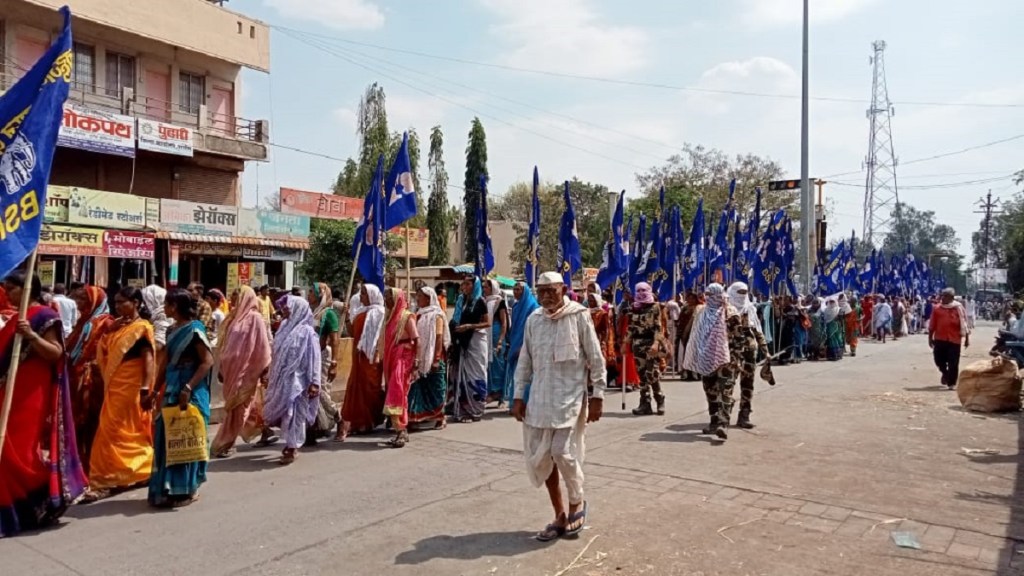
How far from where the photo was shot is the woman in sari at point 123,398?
589cm

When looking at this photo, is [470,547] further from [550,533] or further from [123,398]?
[123,398]

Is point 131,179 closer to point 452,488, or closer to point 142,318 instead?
point 142,318

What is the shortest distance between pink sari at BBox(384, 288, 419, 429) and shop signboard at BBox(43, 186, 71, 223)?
12.4 meters

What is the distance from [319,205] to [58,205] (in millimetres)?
A: 12748

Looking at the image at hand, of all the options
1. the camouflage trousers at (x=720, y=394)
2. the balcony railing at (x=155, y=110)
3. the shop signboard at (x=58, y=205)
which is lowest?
the camouflage trousers at (x=720, y=394)

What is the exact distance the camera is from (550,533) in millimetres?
4855

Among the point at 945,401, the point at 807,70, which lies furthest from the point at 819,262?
the point at 945,401

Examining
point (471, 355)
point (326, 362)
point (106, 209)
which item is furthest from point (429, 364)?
point (106, 209)

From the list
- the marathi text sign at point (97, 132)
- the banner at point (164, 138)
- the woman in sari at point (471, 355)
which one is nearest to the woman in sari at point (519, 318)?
the woman in sari at point (471, 355)

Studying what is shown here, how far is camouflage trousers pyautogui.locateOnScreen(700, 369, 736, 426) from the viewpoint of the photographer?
8.45 metres

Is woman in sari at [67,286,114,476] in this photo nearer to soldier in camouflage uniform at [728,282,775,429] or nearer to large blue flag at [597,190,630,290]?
soldier in camouflage uniform at [728,282,775,429]

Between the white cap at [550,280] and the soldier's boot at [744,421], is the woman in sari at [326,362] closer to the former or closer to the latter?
the white cap at [550,280]

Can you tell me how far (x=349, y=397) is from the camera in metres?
8.55

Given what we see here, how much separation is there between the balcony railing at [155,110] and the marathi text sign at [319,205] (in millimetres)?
3336
